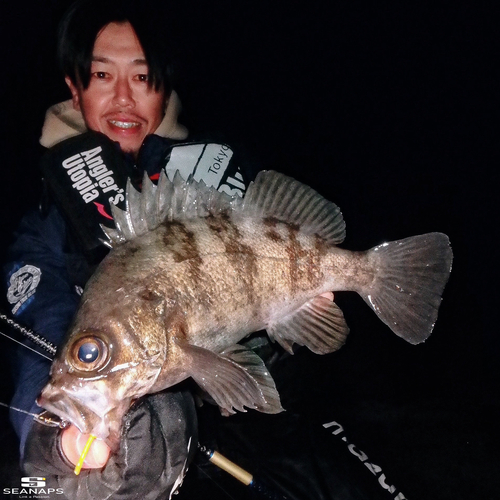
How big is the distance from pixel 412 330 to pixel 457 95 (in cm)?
475

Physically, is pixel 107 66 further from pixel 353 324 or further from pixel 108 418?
pixel 353 324

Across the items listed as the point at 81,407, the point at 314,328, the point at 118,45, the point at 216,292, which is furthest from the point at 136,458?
the point at 118,45

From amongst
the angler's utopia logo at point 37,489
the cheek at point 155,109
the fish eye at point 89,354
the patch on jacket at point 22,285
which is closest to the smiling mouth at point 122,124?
the cheek at point 155,109

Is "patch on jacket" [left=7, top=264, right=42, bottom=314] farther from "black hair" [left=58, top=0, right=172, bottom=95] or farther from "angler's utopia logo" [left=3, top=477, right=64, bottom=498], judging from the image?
"black hair" [left=58, top=0, right=172, bottom=95]

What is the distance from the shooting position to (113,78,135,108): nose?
2.53 meters

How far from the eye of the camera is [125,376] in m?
1.21

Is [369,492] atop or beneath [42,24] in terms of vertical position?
beneath

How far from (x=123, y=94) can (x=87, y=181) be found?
2.14 ft

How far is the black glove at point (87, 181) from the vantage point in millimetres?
2086

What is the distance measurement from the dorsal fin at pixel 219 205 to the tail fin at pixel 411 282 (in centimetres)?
24

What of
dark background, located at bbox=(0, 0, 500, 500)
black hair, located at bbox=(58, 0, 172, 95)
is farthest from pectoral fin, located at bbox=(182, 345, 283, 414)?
black hair, located at bbox=(58, 0, 172, 95)

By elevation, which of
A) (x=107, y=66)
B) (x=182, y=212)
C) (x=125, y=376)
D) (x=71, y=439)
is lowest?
(x=71, y=439)

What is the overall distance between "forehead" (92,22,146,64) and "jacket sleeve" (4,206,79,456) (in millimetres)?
960

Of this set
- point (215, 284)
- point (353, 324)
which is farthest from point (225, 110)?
point (215, 284)
